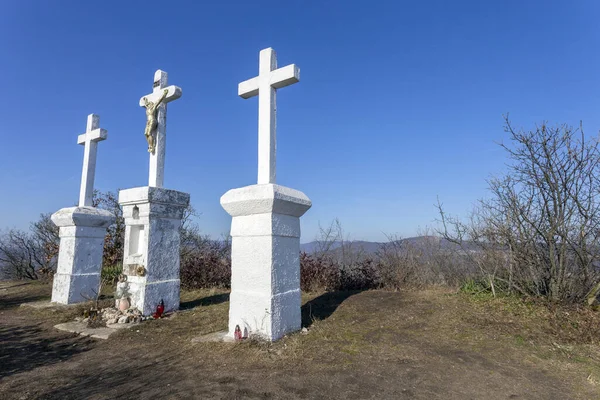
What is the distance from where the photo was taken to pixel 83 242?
7.66 metres

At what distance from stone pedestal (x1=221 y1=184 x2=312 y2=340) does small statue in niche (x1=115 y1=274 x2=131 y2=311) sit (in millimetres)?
2461

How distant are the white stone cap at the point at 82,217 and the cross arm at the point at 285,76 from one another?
5211 millimetres

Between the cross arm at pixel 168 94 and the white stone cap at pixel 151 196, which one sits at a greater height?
the cross arm at pixel 168 94

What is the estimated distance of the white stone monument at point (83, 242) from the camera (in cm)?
748

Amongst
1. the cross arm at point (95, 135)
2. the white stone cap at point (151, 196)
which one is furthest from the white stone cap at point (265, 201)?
the cross arm at point (95, 135)

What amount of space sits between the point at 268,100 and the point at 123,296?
4110 millimetres

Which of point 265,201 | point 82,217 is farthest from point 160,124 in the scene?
point 265,201

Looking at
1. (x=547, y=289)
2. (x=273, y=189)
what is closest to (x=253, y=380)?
(x=273, y=189)

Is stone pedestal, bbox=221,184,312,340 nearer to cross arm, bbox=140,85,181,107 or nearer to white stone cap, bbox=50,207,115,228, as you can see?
cross arm, bbox=140,85,181,107

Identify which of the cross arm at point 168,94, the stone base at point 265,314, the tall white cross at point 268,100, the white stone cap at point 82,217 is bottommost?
the stone base at point 265,314

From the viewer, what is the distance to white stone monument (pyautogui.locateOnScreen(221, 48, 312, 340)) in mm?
4395

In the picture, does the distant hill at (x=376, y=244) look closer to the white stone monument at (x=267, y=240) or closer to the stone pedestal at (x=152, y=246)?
the stone pedestal at (x=152, y=246)

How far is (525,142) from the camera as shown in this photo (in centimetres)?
595

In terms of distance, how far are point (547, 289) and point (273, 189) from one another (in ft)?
16.1
